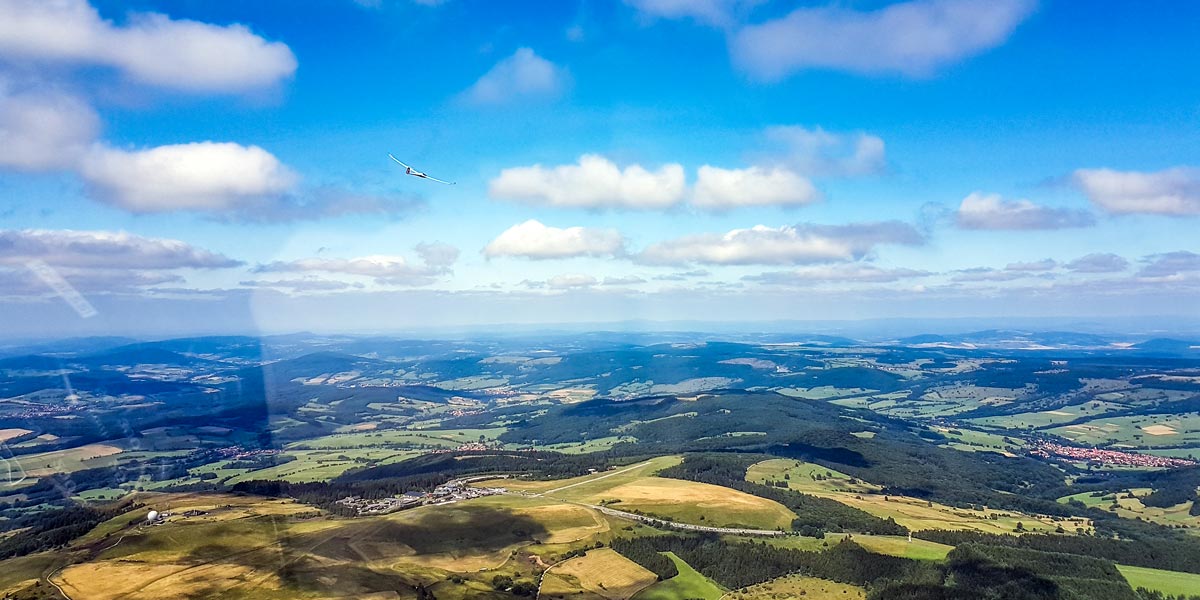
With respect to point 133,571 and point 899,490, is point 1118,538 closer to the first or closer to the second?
point 899,490

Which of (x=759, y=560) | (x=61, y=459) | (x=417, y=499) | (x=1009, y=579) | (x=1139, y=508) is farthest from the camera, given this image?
(x=61, y=459)

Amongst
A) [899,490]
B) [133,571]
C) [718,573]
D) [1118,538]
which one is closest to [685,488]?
[718,573]

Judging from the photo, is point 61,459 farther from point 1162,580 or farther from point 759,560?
point 1162,580

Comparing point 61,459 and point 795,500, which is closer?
point 795,500

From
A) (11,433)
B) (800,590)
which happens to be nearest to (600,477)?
(800,590)

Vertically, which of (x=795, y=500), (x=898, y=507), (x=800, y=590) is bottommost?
(x=898, y=507)

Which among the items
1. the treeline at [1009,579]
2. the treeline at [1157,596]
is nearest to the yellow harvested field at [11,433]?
the treeline at [1009,579]

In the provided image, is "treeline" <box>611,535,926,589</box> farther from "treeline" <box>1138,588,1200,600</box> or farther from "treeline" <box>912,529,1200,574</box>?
"treeline" <box>1138,588,1200,600</box>
